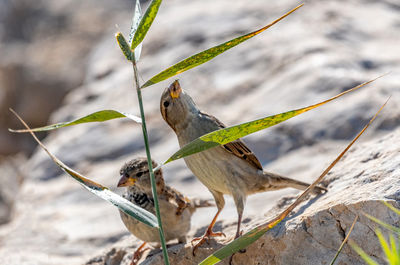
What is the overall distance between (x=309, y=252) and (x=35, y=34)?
34.9 ft

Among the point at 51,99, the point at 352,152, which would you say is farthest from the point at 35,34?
the point at 352,152

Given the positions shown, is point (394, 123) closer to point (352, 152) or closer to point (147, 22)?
point (352, 152)

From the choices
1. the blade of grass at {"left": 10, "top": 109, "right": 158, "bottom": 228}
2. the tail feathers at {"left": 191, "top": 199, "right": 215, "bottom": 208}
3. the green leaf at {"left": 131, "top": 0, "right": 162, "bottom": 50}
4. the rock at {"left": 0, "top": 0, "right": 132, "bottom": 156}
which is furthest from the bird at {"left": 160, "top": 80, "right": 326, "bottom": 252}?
the rock at {"left": 0, "top": 0, "right": 132, "bottom": 156}

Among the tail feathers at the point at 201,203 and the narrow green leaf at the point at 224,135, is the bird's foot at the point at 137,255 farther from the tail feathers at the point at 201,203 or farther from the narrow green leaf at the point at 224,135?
the narrow green leaf at the point at 224,135

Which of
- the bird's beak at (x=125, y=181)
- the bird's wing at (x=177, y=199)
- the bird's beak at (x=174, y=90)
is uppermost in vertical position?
the bird's beak at (x=174, y=90)

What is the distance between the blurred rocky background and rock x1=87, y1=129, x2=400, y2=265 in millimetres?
124

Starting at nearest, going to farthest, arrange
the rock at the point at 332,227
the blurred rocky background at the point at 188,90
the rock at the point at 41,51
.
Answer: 1. the rock at the point at 332,227
2. the blurred rocky background at the point at 188,90
3. the rock at the point at 41,51

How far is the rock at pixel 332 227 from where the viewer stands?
352 cm

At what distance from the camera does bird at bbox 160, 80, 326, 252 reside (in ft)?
14.4

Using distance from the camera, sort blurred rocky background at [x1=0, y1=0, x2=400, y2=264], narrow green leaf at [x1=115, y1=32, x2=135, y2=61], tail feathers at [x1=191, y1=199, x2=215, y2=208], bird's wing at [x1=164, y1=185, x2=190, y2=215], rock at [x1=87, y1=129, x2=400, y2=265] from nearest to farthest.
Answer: narrow green leaf at [x1=115, y1=32, x2=135, y2=61], rock at [x1=87, y1=129, x2=400, y2=265], bird's wing at [x1=164, y1=185, x2=190, y2=215], tail feathers at [x1=191, y1=199, x2=215, y2=208], blurred rocky background at [x1=0, y1=0, x2=400, y2=264]

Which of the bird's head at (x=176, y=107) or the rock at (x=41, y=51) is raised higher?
the rock at (x=41, y=51)

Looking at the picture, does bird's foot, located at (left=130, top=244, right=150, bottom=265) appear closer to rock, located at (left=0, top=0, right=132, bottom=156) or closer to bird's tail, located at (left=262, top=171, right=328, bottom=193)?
bird's tail, located at (left=262, top=171, right=328, bottom=193)

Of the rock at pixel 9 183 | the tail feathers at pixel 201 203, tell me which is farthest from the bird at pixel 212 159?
the rock at pixel 9 183

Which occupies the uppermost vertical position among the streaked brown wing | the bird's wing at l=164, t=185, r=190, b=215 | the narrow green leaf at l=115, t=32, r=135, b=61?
the narrow green leaf at l=115, t=32, r=135, b=61
